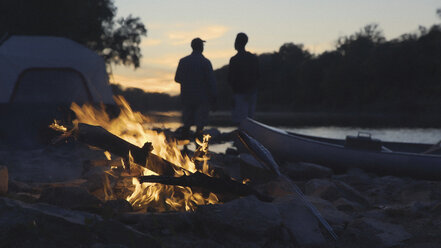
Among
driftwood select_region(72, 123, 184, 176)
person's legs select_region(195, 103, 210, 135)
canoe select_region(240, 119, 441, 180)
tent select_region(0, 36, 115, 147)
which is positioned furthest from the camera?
tent select_region(0, 36, 115, 147)

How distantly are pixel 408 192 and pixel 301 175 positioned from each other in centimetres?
201

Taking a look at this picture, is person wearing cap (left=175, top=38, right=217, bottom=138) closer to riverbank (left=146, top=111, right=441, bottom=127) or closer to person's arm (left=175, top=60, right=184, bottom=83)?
person's arm (left=175, top=60, right=184, bottom=83)

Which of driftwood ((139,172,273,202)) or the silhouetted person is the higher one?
the silhouetted person

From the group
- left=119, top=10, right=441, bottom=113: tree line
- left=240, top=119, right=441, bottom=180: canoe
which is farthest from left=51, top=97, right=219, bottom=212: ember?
left=119, top=10, right=441, bottom=113: tree line


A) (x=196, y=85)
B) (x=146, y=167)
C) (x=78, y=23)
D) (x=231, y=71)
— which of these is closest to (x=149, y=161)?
(x=146, y=167)

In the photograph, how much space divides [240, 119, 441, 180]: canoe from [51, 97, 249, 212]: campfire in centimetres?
531

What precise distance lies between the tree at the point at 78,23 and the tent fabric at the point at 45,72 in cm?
985

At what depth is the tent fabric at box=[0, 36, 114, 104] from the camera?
12.5m

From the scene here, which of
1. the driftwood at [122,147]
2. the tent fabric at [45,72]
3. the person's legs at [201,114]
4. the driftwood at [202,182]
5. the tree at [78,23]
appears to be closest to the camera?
the driftwood at [202,182]

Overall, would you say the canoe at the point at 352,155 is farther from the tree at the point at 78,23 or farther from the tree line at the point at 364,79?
the tree line at the point at 364,79

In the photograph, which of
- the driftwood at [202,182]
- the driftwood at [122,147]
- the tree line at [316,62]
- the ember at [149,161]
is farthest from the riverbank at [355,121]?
the driftwood at [202,182]

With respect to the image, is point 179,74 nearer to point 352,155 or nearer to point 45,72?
point 352,155

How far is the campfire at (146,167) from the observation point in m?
3.86

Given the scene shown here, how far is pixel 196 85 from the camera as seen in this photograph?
925 centimetres
